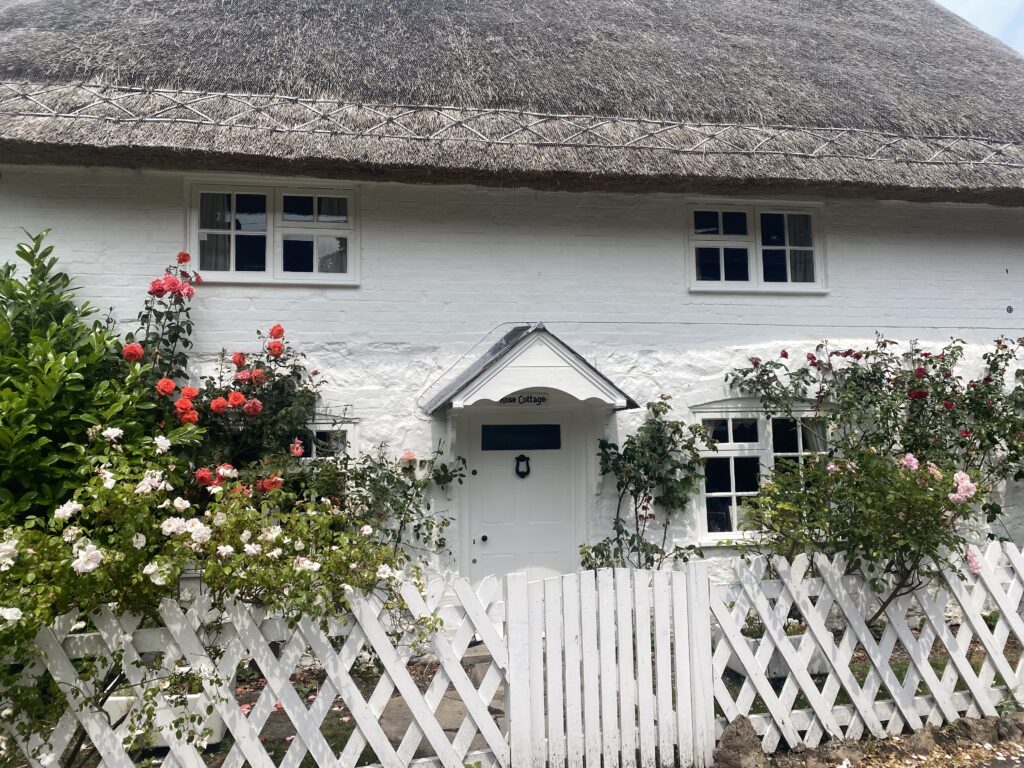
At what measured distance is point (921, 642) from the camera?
4043mm

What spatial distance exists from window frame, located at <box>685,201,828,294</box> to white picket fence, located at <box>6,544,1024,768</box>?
3332 millimetres

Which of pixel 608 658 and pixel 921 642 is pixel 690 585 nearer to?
pixel 608 658

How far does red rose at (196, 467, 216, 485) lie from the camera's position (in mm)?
4891

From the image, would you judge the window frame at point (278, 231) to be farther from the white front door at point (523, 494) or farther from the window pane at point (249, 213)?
the white front door at point (523, 494)

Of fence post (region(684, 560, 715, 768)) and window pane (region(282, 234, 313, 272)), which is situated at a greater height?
window pane (region(282, 234, 313, 272))

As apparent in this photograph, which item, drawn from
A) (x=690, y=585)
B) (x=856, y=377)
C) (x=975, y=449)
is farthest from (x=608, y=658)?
(x=975, y=449)

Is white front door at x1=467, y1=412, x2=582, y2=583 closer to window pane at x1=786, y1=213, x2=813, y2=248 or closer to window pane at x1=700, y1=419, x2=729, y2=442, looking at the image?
window pane at x1=700, y1=419, x2=729, y2=442

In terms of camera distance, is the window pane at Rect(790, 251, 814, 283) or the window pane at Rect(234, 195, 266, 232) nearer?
the window pane at Rect(234, 195, 266, 232)

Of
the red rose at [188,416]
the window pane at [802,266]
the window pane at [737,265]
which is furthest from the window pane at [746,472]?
the red rose at [188,416]

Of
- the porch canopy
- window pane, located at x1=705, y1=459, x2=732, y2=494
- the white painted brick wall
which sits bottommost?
window pane, located at x1=705, y1=459, x2=732, y2=494

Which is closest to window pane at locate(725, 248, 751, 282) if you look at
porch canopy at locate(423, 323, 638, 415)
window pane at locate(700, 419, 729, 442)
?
window pane at locate(700, 419, 729, 442)

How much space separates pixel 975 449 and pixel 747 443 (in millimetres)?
2035

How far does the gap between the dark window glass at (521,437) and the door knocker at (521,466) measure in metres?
0.09

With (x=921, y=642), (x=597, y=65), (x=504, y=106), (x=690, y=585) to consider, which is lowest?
(x=921, y=642)
